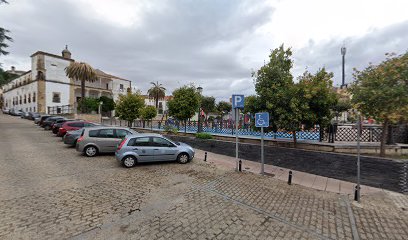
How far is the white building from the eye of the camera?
38219 millimetres

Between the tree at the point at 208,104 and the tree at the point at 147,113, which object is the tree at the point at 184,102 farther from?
the tree at the point at 208,104

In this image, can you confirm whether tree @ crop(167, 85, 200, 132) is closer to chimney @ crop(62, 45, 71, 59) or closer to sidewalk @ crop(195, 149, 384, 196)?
sidewalk @ crop(195, 149, 384, 196)

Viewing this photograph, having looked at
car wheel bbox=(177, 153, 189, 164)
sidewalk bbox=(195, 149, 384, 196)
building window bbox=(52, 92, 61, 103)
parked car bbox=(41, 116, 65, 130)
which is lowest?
sidewalk bbox=(195, 149, 384, 196)

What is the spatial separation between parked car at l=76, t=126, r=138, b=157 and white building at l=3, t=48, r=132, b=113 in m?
30.0

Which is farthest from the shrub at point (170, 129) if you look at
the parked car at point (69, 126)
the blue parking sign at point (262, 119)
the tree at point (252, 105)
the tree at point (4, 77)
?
the tree at point (4, 77)

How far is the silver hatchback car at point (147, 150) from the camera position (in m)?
8.46

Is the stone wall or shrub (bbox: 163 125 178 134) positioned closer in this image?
shrub (bbox: 163 125 178 134)

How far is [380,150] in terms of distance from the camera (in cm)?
814

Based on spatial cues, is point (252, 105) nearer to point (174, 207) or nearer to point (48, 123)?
point (174, 207)

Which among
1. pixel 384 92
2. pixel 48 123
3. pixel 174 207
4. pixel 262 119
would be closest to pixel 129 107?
pixel 48 123

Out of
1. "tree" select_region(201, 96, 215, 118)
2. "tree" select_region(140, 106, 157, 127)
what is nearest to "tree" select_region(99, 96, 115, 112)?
"tree" select_region(140, 106, 157, 127)

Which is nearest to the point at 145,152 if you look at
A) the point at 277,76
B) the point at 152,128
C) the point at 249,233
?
the point at 249,233

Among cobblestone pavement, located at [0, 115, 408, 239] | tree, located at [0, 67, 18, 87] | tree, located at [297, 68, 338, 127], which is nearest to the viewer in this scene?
cobblestone pavement, located at [0, 115, 408, 239]

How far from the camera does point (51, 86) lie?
1551 inches
